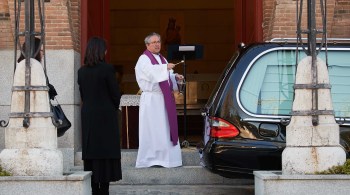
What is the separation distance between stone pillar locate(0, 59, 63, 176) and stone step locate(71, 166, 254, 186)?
2.85 m

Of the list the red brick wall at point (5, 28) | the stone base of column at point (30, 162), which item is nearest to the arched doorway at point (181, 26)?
the red brick wall at point (5, 28)

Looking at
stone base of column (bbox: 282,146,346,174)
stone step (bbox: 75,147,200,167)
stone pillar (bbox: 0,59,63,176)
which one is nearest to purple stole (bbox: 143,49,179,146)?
stone step (bbox: 75,147,200,167)

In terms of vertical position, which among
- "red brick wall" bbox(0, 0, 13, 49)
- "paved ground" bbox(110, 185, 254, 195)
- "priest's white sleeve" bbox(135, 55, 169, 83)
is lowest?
"paved ground" bbox(110, 185, 254, 195)

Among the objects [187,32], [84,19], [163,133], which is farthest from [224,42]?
[163,133]

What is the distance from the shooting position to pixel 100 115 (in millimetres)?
9391

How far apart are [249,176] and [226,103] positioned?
2.76ft

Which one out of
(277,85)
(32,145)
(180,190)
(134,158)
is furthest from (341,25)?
(32,145)

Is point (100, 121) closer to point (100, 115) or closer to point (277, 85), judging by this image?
point (100, 115)

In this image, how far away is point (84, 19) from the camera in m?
13.0

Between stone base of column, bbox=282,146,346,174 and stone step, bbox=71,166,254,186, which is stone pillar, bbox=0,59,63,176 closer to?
stone base of column, bbox=282,146,346,174

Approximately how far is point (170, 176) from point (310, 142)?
3.27 metres

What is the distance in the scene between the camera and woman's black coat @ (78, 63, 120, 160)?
30.7 ft

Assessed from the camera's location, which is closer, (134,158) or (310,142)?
(310,142)

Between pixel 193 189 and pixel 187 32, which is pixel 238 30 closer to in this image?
pixel 193 189
